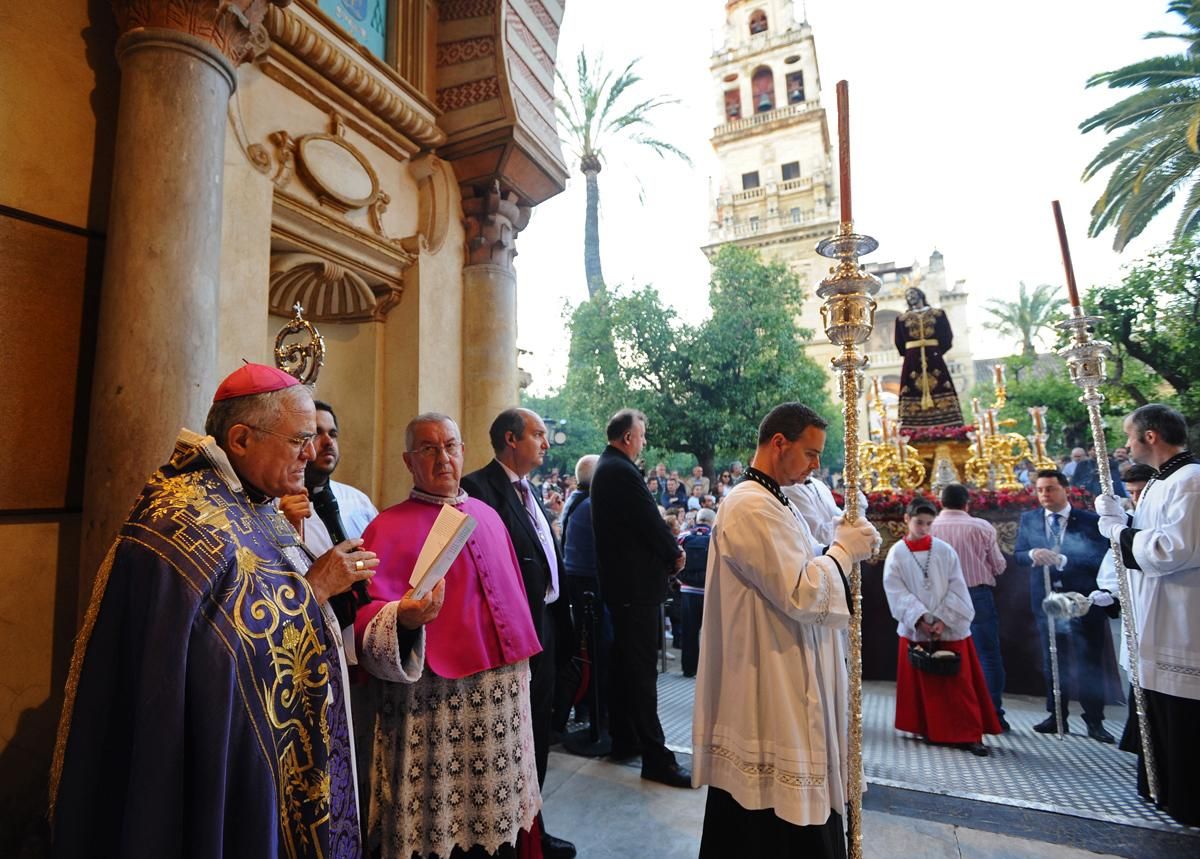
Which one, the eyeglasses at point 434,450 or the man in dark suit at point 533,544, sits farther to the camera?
the man in dark suit at point 533,544

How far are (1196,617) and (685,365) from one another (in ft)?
55.8

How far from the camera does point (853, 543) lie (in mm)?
2371

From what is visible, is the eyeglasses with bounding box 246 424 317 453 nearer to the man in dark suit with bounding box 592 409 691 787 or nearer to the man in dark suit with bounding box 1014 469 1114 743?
the man in dark suit with bounding box 592 409 691 787

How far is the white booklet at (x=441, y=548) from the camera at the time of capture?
77.3 inches

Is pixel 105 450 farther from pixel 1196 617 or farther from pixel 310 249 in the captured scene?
pixel 1196 617

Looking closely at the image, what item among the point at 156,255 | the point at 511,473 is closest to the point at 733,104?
the point at 511,473

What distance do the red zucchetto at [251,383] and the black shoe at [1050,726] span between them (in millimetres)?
6155

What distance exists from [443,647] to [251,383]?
44.0 inches

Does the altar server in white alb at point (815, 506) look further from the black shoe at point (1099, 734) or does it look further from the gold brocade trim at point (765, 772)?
the black shoe at point (1099, 734)

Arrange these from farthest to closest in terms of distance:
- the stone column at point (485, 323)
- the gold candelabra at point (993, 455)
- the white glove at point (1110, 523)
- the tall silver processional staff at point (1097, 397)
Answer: the gold candelabra at point (993, 455) → the stone column at point (485, 323) → the white glove at point (1110, 523) → the tall silver processional staff at point (1097, 397)

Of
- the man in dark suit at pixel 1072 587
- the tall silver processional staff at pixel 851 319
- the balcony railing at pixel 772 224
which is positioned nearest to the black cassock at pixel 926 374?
the man in dark suit at pixel 1072 587

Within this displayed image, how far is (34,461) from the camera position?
250 cm

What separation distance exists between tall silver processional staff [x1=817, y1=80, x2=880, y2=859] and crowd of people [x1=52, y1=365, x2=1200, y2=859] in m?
0.10

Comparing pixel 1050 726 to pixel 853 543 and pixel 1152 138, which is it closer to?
pixel 853 543
